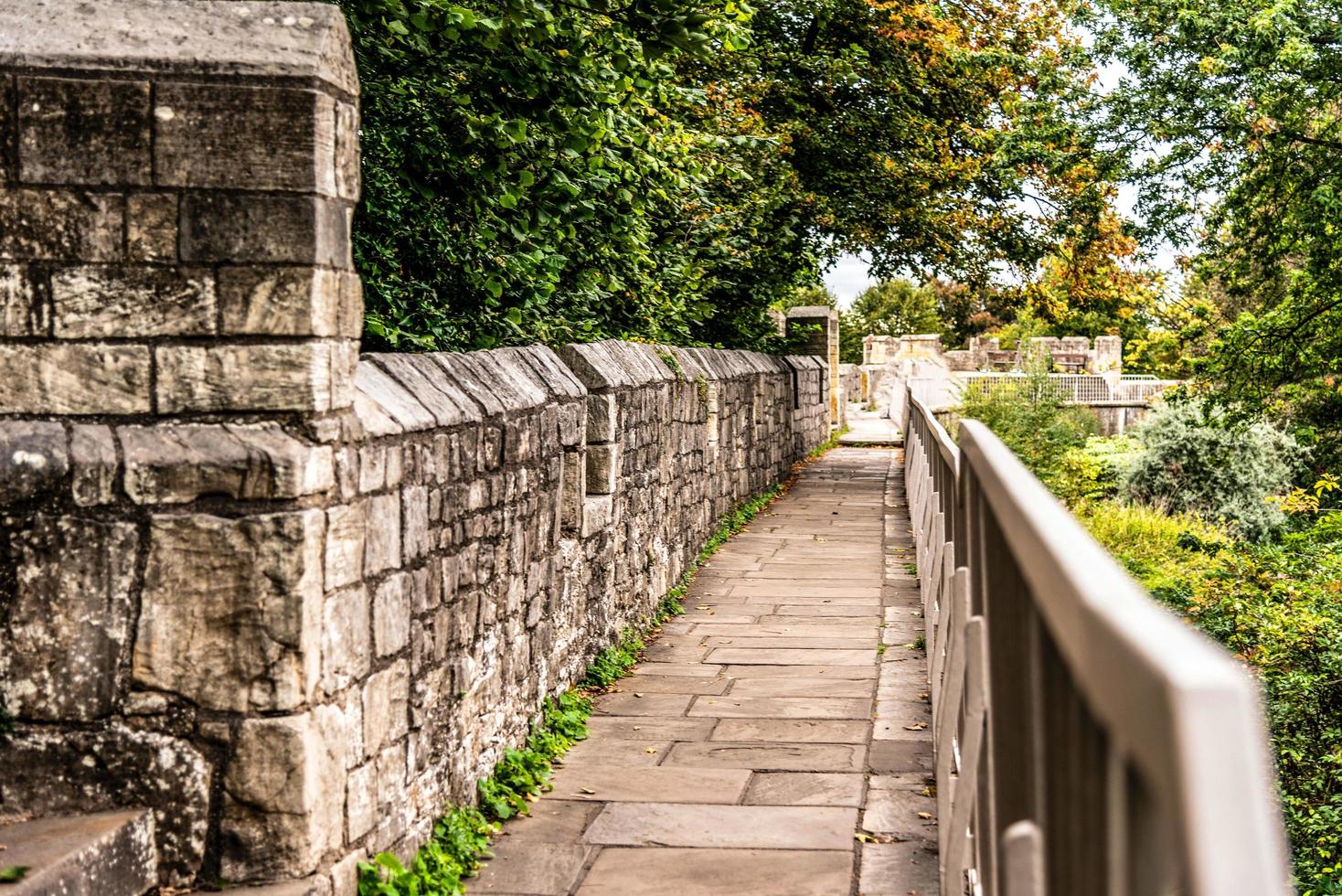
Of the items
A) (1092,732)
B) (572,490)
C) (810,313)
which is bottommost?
(572,490)

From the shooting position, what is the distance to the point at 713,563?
32.4 ft

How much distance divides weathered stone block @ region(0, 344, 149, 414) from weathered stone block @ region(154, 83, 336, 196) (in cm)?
43

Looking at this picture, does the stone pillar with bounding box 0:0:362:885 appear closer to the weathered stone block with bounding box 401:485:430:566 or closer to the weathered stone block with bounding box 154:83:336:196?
the weathered stone block with bounding box 154:83:336:196

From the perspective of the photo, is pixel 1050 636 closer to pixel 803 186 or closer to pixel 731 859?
pixel 731 859

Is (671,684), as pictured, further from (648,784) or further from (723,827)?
(723,827)

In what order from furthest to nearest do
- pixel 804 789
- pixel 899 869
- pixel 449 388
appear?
pixel 804 789 < pixel 449 388 < pixel 899 869

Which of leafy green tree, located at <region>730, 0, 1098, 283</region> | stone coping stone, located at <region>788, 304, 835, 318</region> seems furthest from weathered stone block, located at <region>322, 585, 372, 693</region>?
stone coping stone, located at <region>788, 304, 835, 318</region>

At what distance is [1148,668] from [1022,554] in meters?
0.73

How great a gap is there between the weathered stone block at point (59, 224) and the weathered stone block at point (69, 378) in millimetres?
214

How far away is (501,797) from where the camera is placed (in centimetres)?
446

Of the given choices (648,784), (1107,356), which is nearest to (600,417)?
(648,784)

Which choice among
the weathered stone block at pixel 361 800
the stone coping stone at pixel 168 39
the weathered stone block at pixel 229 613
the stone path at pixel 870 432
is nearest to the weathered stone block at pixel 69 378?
the weathered stone block at pixel 229 613

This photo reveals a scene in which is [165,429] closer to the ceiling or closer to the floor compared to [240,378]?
closer to the floor

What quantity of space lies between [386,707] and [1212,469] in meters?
19.5
